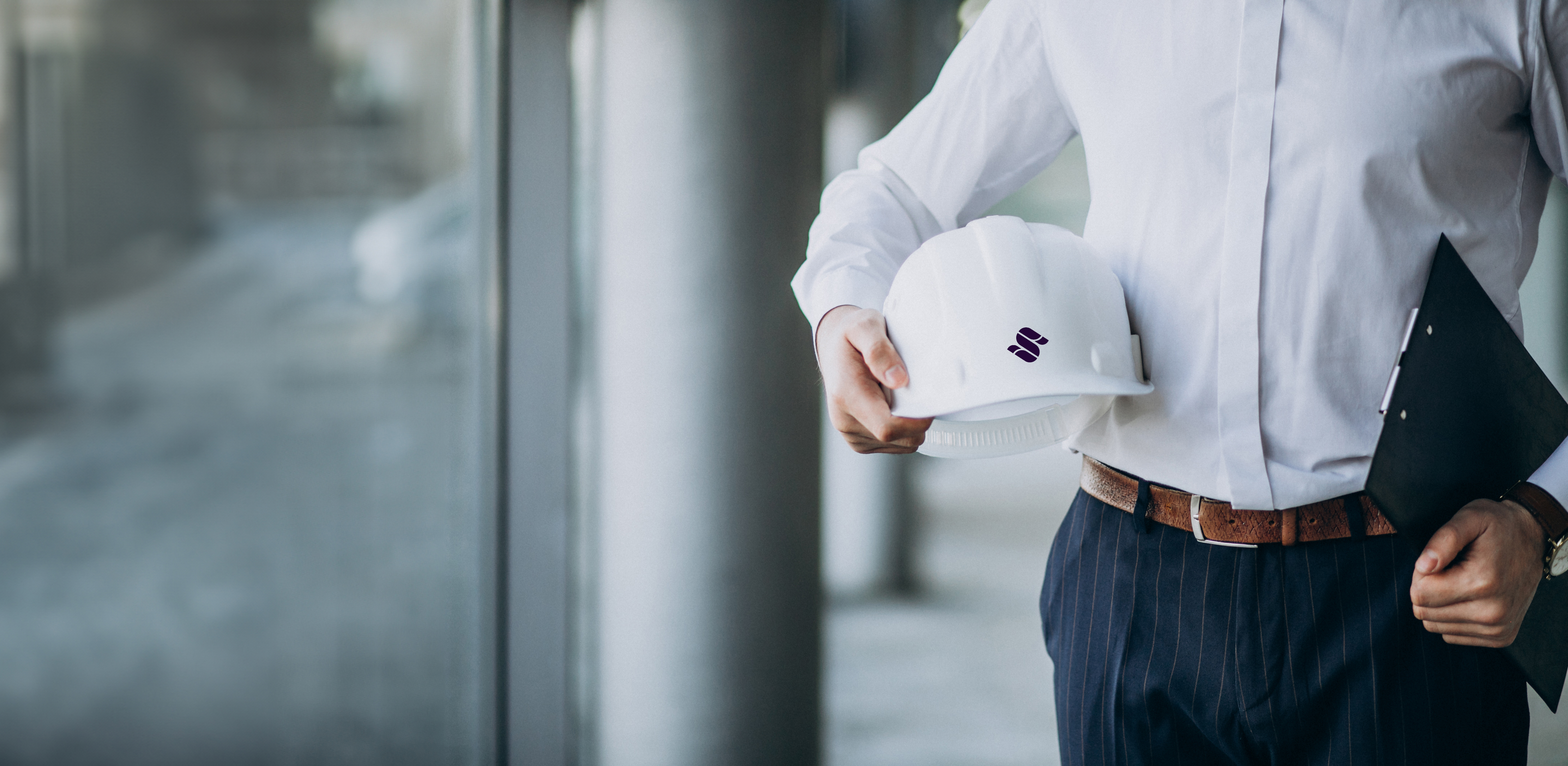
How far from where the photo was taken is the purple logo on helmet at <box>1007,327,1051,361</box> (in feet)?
2.45

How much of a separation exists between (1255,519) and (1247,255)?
0.67ft

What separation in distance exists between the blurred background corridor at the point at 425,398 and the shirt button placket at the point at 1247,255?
125cm

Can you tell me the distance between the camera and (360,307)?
2.72 m

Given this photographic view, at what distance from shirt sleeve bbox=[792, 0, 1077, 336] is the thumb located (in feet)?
1.48

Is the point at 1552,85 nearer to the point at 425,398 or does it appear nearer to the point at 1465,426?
the point at 1465,426

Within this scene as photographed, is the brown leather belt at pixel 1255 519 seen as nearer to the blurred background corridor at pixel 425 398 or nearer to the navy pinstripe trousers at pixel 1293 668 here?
the navy pinstripe trousers at pixel 1293 668

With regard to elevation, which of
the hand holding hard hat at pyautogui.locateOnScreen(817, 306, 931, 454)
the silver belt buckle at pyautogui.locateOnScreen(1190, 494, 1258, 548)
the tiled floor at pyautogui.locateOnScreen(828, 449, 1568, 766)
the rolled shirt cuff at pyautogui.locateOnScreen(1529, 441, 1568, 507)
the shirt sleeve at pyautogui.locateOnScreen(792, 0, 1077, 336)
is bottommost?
the tiled floor at pyautogui.locateOnScreen(828, 449, 1568, 766)

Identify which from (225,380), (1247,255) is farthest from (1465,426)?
(225,380)

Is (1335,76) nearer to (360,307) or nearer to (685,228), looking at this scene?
(685,228)

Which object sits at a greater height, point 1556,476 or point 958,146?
point 958,146

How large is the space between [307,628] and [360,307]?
2.84 feet

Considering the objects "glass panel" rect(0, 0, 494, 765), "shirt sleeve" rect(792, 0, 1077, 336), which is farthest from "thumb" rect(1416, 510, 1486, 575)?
"glass panel" rect(0, 0, 494, 765)

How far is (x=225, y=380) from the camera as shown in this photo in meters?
2.68

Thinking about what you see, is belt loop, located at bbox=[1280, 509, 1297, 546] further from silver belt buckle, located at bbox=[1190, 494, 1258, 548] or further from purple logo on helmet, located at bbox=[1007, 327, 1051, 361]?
purple logo on helmet, located at bbox=[1007, 327, 1051, 361]
